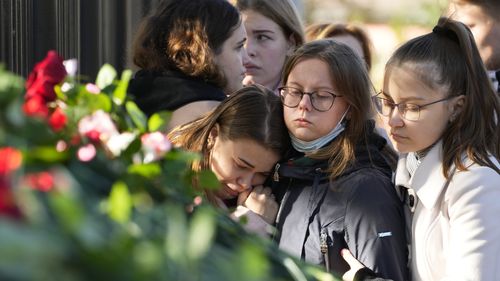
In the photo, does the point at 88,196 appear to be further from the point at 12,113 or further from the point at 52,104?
the point at 52,104

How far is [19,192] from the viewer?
722 millimetres

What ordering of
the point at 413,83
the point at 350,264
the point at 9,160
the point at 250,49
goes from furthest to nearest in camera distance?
the point at 250,49, the point at 413,83, the point at 350,264, the point at 9,160

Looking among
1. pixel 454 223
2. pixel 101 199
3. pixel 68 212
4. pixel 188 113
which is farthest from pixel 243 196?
pixel 68 212

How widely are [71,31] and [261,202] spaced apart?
0.98m

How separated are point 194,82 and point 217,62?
13 cm

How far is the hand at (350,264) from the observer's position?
2518 millimetres

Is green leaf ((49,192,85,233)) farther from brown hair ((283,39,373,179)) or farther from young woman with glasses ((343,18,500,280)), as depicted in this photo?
brown hair ((283,39,373,179))

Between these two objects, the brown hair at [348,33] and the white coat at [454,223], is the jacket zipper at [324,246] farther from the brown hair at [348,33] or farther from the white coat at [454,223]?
the brown hair at [348,33]

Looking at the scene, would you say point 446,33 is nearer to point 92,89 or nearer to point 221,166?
point 221,166

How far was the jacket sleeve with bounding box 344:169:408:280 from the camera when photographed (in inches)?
101

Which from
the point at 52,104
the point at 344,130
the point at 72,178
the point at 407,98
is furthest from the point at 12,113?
the point at 344,130

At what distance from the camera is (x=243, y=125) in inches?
114

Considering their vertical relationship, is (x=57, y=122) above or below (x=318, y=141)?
above

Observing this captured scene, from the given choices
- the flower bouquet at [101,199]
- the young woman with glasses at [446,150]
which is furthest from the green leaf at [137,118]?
the young woman with glasses at [446,150]
